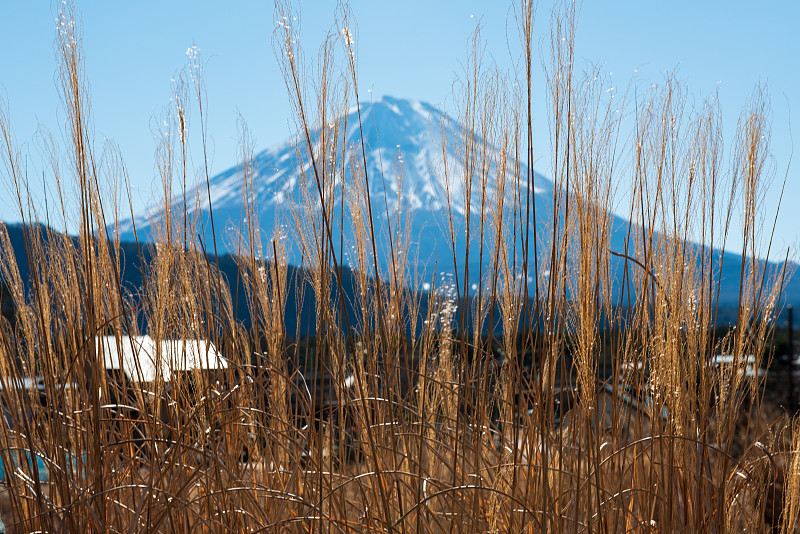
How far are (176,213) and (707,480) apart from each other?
1239 mm

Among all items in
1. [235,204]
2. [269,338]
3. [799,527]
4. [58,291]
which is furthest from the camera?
[235,204]

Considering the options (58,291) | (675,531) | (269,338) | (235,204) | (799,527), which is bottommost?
(799,527)

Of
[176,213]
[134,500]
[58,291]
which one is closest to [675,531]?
[134,500]

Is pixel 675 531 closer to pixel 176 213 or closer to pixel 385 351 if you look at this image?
pixel 385 351

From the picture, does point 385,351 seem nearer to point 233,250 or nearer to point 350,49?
point 350,49

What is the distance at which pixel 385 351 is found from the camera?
4.38 ft

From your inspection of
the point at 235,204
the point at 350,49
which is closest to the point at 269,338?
the point at 350,49

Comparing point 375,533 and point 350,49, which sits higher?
point 350,49

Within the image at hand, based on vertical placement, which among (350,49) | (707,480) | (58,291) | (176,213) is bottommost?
(707,480)

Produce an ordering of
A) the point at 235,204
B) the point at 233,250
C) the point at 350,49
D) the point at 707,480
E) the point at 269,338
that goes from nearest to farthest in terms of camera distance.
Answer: the point at 350,49, the point at 707,480, the point at 269,338, the point at 233,250, the point at 235,204

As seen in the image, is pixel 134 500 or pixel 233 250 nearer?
pixel 134 500

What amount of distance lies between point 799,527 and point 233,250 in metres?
1.91

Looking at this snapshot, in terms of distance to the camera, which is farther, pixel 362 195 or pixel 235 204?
pixel 235 204

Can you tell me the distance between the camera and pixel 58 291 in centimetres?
145
